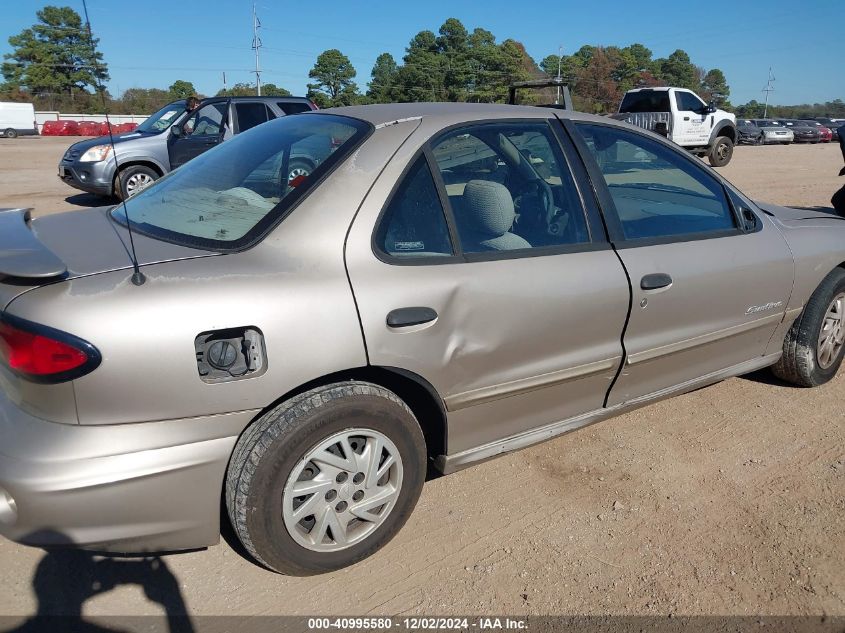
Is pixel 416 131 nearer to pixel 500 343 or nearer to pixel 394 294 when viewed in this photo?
pixel 394 294

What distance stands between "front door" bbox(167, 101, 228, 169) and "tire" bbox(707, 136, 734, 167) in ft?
44.4

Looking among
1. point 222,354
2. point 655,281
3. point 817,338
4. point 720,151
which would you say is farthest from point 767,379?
point 720,151

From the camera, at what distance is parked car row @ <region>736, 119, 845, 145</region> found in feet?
119

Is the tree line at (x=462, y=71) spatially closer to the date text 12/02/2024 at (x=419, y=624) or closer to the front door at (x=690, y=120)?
the front door at (x=690, y=120)

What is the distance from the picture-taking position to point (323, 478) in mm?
2316

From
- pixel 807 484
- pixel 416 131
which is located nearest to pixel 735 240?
pixel 807 484

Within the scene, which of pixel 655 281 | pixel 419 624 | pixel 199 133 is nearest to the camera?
pixel 419 624

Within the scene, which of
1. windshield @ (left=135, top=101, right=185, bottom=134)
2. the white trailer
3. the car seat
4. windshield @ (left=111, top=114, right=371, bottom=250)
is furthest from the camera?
the white trailer

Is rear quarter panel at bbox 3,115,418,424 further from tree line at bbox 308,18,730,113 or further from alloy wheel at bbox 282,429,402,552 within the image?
tree line at bbox 308,18,730,113

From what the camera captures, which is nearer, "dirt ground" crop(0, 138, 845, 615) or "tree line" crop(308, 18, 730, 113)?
"dirt ground" crop(0, 138, 845, 615)

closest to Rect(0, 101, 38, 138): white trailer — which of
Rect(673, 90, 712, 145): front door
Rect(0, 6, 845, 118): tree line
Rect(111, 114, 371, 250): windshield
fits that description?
Rect(0, 6, 845, 118): tree line

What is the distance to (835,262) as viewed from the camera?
380 centimetres

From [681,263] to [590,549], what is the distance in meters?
1.37

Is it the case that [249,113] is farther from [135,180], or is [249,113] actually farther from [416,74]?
Result: [416,74]
